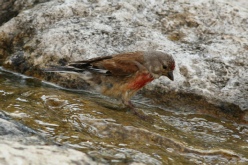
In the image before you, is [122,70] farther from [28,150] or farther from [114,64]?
[28,150]

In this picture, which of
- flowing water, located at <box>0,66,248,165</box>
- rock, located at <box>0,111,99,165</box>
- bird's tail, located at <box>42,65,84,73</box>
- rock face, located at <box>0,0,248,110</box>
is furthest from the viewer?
rock face, located at <box>0,0,248,110</box>

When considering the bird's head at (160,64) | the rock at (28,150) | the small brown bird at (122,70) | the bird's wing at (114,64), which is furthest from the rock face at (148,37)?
the rock at (28,150)

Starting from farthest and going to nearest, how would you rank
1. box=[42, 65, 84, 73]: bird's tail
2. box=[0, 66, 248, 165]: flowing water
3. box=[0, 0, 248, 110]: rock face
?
1. box=[0, 0, 248, 110]: rock face
2. box=[42, 65, 84, 73]: bird's tail
3. box=[0, 66, 248, 165]: flowing water

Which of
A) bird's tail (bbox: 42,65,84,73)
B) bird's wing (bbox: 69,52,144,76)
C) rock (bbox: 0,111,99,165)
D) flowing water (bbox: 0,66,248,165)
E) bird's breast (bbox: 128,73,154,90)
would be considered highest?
bird's wing (bbox: 69,52,144,76)

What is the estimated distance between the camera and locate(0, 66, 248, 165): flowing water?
3.76 metres

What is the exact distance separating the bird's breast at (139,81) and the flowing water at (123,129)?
0.26m

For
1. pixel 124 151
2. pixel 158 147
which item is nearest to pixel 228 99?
pixel 158 147

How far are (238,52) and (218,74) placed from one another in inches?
16.0

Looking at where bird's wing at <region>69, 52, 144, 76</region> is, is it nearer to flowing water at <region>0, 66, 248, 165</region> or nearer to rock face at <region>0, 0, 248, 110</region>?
flowing water at <region>0, 66, 248, 165</region>

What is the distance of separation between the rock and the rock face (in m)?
2.70

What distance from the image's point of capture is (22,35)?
647cm

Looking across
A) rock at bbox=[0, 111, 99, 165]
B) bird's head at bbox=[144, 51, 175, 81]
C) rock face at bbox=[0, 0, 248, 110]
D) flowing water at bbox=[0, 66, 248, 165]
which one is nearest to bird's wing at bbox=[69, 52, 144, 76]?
bird's head at bbox=[144, 51, 175, 81]

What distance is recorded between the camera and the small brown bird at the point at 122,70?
5.35 m

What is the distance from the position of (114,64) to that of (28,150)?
2.51m
